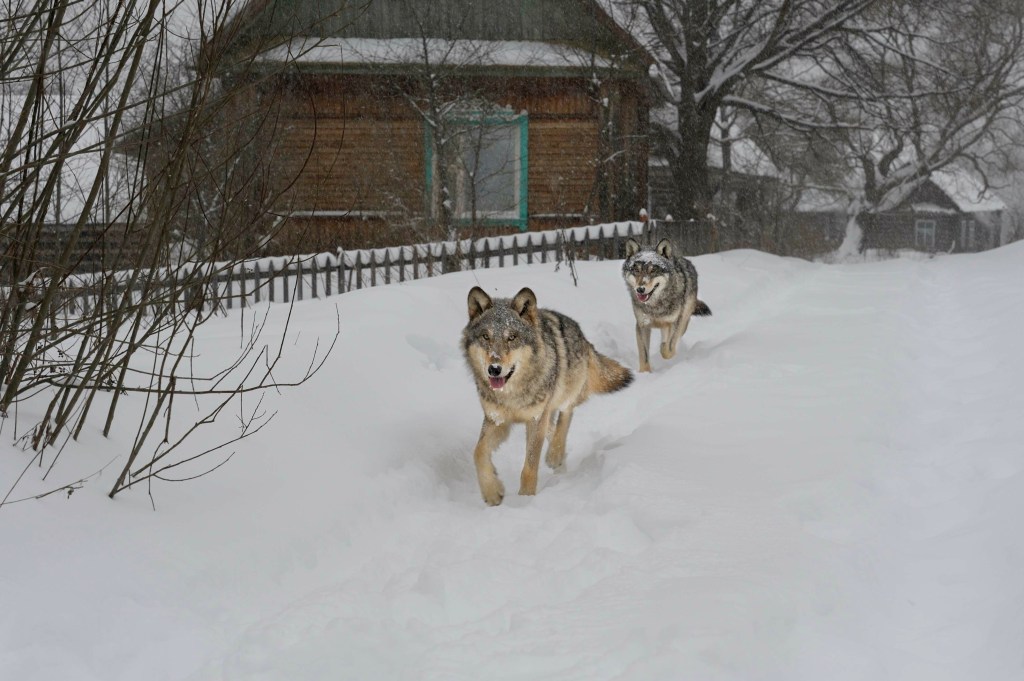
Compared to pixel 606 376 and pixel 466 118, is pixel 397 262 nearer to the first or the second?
pixel 606 376

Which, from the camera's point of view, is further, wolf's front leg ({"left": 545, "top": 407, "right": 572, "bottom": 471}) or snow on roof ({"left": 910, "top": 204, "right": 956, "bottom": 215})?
snow on roof ({"left": 910, "top": 204, "right": 956, "bottom": 215})

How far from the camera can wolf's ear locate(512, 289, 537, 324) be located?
230 inches

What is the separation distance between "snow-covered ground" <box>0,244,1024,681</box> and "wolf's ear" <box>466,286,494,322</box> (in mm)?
1020

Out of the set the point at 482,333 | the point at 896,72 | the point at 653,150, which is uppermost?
the point at 896,72

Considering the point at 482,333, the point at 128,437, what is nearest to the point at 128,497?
the point at 128,437

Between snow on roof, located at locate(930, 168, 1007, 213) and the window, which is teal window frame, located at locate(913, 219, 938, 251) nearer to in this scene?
the window

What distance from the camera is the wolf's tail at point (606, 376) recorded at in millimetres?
7047

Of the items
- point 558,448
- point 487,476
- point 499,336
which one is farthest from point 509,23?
point 487,476

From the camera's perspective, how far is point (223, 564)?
13.4 feet

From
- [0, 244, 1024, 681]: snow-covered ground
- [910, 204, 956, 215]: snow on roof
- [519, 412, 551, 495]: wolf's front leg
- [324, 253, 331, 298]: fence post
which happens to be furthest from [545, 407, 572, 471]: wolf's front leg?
[910, 204, 956, 215]: snow on roof

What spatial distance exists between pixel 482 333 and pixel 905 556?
272 centimetres

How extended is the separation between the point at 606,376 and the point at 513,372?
167 centimetres

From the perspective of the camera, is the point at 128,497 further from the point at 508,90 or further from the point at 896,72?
the point at 896,72

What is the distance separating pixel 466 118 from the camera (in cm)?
1978
